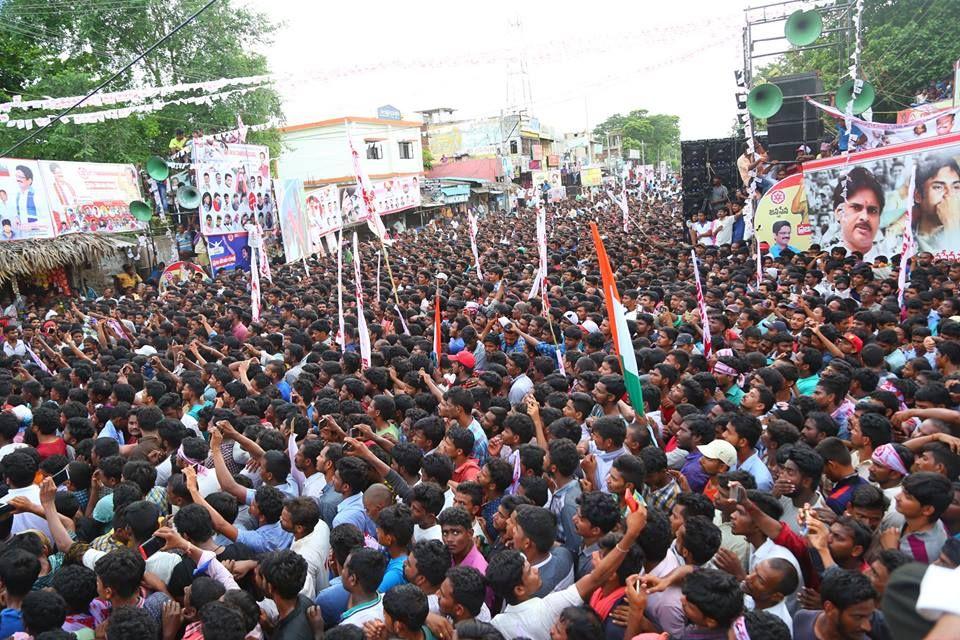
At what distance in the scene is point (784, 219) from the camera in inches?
560

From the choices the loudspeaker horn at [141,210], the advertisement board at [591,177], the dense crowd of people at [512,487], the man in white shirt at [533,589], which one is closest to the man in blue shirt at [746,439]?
the dense crowd of people at [512,487]

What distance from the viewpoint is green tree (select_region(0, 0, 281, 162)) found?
789 inches

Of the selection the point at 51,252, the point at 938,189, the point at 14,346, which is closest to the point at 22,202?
the point at 51,252

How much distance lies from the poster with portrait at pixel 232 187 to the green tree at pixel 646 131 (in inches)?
2856

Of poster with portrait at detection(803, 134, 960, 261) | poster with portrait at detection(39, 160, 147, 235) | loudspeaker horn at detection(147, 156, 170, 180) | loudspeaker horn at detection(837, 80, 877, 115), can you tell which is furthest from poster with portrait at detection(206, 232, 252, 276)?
loudspeaker horn at detection(837, 80, 877, 115)

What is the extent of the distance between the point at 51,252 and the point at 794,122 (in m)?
16.6

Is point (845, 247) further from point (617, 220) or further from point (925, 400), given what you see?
point (617, 220)

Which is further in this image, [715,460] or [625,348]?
[625,348]

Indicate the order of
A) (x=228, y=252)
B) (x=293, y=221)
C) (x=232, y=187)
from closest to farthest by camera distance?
(x=228, y=252) → (x=232, y=187) → (x=293, y=221)

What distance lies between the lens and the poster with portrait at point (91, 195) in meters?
16.0

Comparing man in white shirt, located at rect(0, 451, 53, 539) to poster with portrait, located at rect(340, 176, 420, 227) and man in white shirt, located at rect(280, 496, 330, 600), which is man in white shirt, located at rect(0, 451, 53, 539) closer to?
man in white shirt, located at rect(280, 496, 330, 600)

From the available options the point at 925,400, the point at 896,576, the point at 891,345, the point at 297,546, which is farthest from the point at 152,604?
the point at 891,345

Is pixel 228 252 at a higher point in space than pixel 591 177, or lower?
lower

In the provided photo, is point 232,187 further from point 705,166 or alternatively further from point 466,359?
point 466,359
